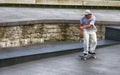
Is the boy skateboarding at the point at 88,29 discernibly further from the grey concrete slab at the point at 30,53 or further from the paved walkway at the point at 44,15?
the paved walkway at the point at 44,15

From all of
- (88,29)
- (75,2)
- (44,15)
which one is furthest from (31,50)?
(75,2)

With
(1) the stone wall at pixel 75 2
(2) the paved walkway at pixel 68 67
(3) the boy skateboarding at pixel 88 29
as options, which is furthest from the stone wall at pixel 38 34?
(1) the stone wall at pixel 75 2

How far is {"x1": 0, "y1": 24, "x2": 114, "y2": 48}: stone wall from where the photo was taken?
1380 cm

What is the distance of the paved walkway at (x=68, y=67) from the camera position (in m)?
10.6

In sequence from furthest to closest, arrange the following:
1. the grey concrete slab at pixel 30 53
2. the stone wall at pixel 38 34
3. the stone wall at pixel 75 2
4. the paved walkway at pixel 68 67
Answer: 1. the stone wall at pixel 75 2
2. the stone wall at pixel 38 34
3. the grey concrete slab at pixel 30 53
4. the paved walkway at pixel 68 67

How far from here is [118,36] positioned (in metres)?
15.2

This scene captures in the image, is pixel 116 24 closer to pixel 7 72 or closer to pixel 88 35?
pixel 88 35

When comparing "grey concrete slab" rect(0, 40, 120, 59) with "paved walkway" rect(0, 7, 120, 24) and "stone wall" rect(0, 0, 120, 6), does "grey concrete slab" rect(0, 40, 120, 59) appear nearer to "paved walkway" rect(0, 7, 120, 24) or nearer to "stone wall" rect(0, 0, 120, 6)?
"paved walkway" rect(0, 7, 120, 24)

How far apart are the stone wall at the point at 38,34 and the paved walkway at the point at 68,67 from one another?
2387 millimetres

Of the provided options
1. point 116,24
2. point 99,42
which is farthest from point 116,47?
point 116,24

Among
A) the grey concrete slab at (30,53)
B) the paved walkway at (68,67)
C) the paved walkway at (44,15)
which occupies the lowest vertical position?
the paved walkway at (68,67)

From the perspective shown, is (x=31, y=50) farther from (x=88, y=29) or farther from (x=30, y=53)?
(x=88, y=29)

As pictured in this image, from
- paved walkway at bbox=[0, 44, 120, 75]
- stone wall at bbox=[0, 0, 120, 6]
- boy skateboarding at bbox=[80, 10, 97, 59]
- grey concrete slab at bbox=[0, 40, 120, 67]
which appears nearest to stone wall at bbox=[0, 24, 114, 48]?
grey concrete slab at bbox=[0, 40, 120, 67]

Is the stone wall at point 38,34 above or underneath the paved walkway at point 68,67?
above
